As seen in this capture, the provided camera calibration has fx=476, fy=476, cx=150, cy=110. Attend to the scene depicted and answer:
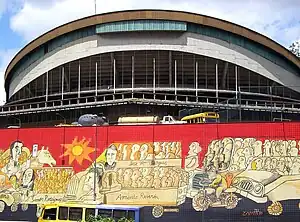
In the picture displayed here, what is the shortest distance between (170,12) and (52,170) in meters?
23.7

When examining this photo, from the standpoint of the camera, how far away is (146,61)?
48906mm

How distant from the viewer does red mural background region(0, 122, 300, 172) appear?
2672 cm

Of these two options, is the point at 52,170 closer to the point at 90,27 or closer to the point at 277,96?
the point at 277,96

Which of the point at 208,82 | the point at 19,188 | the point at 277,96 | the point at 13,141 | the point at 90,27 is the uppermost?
the point at 90,27

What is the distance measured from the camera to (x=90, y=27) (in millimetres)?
48719

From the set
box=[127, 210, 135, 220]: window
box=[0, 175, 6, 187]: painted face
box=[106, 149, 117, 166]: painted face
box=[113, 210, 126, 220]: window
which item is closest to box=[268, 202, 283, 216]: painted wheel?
box=[127, 210, 135, 220]: window

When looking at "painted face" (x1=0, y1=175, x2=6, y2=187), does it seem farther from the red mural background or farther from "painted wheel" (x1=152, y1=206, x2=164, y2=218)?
"painted wheel" (x1=152, y1=206, x2=164, y2=218)

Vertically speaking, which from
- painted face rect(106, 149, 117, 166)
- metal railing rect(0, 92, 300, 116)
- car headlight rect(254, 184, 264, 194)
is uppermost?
metal railing rect(0, 92, 300, 116)

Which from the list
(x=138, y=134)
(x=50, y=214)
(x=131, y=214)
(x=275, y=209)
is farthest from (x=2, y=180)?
(x=275, y=209)

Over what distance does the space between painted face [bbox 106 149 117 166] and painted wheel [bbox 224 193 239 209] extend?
686cm

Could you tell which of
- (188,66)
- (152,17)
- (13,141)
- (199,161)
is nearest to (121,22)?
(152,17)

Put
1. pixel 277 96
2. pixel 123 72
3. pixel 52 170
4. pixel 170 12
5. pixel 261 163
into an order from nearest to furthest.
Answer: pixel 261 163 → pixel 52 170 → pixel 277 96 → pixel 170 12 → pixel 123 72

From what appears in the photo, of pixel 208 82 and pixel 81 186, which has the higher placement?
pixel 208 82
